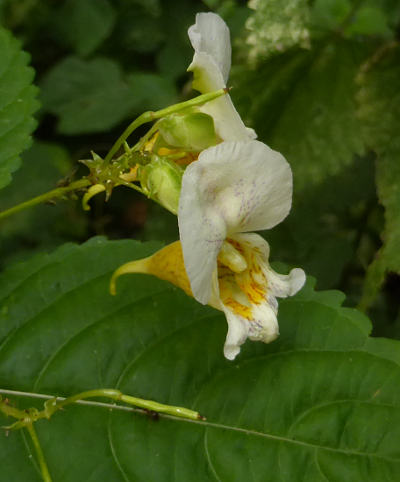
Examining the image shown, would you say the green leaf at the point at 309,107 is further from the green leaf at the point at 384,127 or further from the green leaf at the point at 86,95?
the green leaf at the point at 86,95

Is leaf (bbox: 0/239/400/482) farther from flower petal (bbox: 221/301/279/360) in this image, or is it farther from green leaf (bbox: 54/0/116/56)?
green leaf (bbox: 54/0/116/56)

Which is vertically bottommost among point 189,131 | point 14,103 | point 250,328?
point 250,328

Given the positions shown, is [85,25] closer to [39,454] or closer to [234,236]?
[234,236]

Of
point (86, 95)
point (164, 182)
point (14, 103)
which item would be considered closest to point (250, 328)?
point (164, 182)

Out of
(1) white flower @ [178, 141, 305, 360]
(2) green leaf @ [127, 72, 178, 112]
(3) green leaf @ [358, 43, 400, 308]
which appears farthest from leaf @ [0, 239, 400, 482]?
(2) green leaf @ [127, 72, 178, 112]

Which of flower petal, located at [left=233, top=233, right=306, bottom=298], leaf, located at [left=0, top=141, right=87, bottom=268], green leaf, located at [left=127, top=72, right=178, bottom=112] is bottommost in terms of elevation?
leaf, located at [left=0, top=141, right=87, bottom=268]

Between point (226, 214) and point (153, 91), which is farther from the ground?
point (226, 214)

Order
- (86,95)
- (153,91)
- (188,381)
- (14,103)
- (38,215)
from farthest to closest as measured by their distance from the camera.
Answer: (86,95) → (38,215) → (153,91) → (14,103) → (188,381)

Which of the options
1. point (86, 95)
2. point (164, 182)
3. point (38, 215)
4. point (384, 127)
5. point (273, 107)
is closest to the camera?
point (164, 182)
